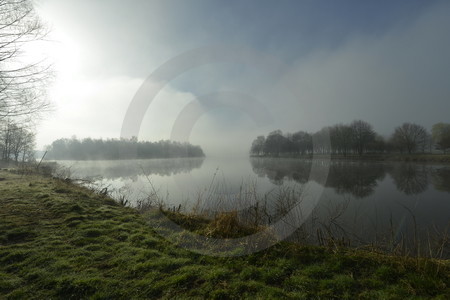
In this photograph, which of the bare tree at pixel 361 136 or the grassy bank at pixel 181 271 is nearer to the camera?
the grassy bank at pixel 181 271

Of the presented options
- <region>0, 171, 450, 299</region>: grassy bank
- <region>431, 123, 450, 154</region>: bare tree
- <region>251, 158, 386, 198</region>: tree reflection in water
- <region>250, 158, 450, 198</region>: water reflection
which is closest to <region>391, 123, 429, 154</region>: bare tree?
<region>431, 123, 450, 154</region>: bare tree

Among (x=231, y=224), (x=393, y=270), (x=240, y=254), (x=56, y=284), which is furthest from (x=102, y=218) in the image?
(x=393, y=270)

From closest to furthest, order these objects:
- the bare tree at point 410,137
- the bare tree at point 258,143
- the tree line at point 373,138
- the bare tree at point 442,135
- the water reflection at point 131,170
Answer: the bare tree at point 258,143
the water reflection at point 131,170
the bare tree at point 442,135
the tree line at point 373,138
the bare tree at point 410,137

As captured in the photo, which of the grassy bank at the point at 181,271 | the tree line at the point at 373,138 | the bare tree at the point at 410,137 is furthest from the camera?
the bare tree at the point at 410,137

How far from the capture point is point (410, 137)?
5009cm

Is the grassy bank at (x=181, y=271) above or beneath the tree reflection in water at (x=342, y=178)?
above

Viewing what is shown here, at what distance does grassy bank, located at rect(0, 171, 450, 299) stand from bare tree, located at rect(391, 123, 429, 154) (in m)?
62.0

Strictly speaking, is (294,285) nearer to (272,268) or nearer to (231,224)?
(272,268)

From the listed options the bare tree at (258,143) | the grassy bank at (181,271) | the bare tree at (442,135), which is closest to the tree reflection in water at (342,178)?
the bare tree at (258,143)

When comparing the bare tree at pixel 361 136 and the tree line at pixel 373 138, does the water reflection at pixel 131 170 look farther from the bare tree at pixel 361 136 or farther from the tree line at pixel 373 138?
the bare tree at pixel 361 136

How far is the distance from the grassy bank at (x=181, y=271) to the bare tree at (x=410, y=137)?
2443 inches

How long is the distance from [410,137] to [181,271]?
6709cm

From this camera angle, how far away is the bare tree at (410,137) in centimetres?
4922

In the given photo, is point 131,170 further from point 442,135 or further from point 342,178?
point 442,135
